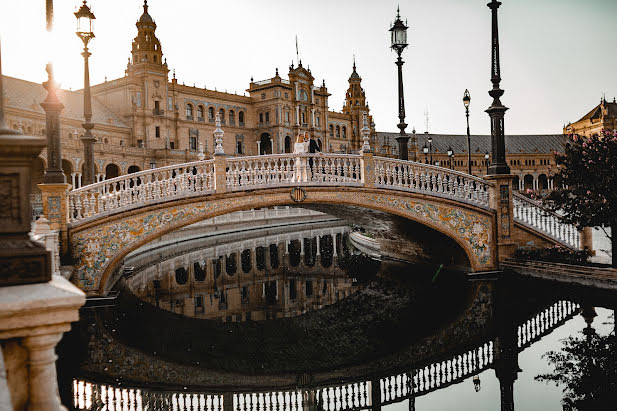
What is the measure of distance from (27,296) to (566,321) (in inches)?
361

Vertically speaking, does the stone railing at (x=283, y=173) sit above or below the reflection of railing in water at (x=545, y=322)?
above

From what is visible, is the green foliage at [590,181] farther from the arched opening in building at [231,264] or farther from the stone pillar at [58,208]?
the stone pillar at [58,208]

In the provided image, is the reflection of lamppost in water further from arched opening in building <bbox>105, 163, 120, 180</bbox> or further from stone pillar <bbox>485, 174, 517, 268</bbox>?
arched opening in building <bbox>105, 163, 120, 180</bbox>

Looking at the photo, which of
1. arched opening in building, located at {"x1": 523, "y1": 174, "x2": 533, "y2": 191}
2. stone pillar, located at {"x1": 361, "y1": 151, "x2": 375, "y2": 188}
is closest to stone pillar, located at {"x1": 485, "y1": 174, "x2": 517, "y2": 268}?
stone pillar, located at {"x1": 361, "y1": 151, "x2": 375, "y2": 188}

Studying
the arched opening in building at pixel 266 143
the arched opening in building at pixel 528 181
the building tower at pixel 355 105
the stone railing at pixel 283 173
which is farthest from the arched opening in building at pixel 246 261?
the arched opening in building at pixel 528 181

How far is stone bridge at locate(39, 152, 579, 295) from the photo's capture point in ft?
37.4

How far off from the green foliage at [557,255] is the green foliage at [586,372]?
4.58 metres

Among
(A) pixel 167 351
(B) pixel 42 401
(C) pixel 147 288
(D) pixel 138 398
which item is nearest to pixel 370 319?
(A) pixel 167 351

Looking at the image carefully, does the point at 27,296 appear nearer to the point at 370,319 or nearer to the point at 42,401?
the point at 42,401

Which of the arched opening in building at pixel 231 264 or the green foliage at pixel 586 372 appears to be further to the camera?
the arched opening in building at pixel 231 264

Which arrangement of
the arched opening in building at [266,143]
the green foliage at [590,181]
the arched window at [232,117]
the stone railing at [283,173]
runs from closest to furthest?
the green foliage at [590,181] < the stone railing at [283,173] < the arched window at [232,117] < the arched opening in building at [266,143]

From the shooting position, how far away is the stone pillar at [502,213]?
45.1 feet

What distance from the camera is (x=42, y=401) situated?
289 centimetres

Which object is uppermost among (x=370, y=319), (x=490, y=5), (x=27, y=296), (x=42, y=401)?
(x=490, y=5)
